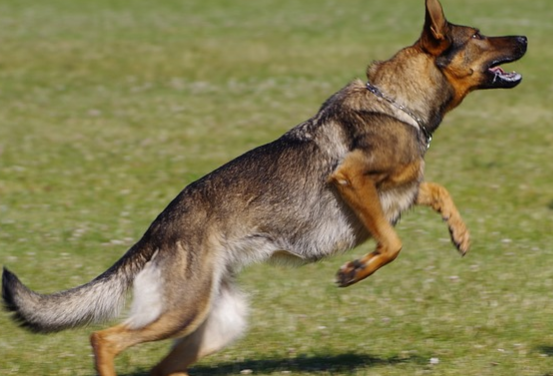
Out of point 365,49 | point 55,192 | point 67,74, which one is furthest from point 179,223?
point 365,49

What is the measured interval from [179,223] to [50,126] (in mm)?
10078

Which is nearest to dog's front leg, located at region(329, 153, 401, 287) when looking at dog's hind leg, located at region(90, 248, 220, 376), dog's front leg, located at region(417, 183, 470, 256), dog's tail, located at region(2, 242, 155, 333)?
dog's front leg, located at region(417, 183, 470, 256)

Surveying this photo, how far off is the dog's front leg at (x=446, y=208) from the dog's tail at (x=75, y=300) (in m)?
2.00

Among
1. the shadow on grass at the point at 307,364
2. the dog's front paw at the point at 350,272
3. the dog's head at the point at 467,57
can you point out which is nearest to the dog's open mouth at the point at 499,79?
the dog's head at the point at 467,57

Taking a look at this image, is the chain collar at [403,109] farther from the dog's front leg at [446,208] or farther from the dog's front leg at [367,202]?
the dog's front leg at [367,202]

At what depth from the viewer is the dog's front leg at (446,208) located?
7238mm

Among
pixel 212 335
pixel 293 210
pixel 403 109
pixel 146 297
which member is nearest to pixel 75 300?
pixel 146 297

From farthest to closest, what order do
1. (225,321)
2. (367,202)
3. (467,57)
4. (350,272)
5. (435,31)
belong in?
(467,57)
(435,31)
(225,321)
(367,202)
(350,272)

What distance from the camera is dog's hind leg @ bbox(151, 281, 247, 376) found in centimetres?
705

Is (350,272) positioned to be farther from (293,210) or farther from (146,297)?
(146,297)

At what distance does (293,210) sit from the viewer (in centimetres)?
698

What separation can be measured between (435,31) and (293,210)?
1645mm

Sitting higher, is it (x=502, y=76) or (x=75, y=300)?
(x=502, y=76)

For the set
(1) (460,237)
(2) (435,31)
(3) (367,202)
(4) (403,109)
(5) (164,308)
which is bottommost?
(1) (460,237)
